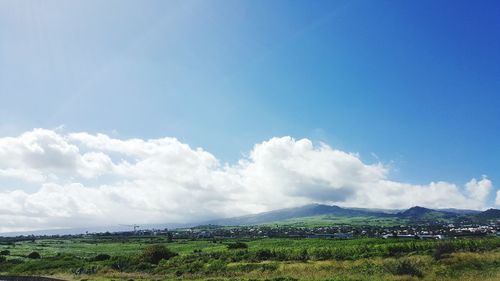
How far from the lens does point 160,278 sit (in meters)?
64.6

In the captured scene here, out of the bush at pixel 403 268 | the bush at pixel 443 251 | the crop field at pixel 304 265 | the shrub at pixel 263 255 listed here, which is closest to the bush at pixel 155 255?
the crop field at pixel 304 265

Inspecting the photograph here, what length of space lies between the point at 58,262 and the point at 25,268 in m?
6.36

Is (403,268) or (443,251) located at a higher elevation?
(443,251)

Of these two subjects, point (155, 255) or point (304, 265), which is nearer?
point (304, 265)

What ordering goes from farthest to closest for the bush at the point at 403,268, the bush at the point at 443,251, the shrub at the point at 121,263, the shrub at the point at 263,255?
the shrub at the point at 121,263 < the shrub at the point at 263,255 < the bush at the point at 443,251 < the bush at the point at 403,268

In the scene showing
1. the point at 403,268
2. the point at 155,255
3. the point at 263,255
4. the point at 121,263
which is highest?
the point at 155,255

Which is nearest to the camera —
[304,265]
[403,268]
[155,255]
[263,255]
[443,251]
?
[403,268]

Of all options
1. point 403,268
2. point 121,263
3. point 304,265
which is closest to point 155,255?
point 121,263

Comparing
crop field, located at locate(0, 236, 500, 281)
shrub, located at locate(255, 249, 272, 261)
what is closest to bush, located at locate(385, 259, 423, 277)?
crop field, located at locate(0, 236, 500, 281)

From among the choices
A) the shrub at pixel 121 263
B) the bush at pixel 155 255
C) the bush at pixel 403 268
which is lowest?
the bush at pixel 403 268

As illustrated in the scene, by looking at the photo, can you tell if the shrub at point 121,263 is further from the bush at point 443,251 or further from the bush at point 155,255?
the bush at point 443,251

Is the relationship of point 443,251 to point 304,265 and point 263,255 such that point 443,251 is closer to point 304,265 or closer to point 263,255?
point 304,265

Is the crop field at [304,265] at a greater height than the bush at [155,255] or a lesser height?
lesser

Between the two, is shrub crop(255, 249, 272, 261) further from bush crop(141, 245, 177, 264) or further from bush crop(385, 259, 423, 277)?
bush crop(385, 259, 423, 277)
